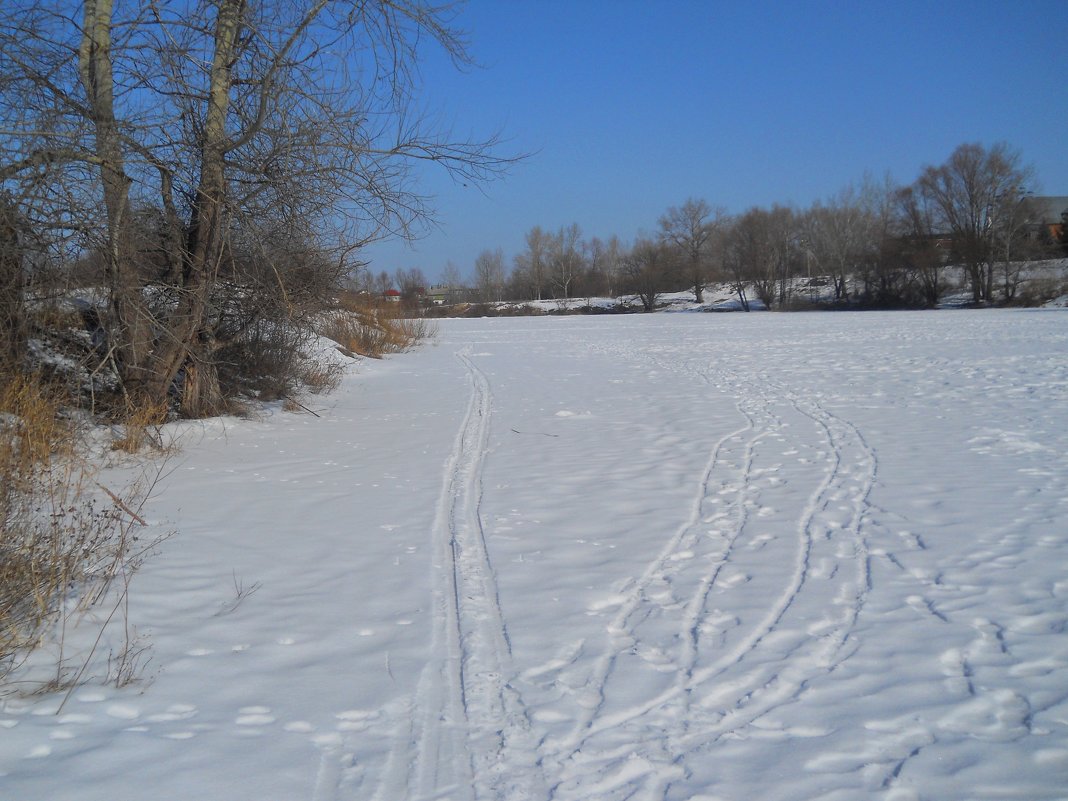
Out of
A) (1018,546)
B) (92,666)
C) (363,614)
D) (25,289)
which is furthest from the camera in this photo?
(25,289)

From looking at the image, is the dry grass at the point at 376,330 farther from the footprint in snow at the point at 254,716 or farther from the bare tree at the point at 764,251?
the bare tree at the point at 764,251

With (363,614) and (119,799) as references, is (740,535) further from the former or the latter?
(119,799)

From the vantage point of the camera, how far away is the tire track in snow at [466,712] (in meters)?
3.00

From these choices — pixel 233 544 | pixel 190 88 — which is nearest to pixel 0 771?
pixel 233 544

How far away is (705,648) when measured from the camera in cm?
407

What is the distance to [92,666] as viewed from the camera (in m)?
3.92

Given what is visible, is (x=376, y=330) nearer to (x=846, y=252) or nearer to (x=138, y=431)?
(x=138, y=431)

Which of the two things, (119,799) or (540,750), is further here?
(540,750)

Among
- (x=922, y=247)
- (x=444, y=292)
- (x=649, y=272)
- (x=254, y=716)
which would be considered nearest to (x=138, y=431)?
(x=254, y=716)

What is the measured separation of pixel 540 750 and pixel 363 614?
182 cm

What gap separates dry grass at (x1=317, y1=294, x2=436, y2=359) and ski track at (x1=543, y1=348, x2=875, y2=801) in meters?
16.1

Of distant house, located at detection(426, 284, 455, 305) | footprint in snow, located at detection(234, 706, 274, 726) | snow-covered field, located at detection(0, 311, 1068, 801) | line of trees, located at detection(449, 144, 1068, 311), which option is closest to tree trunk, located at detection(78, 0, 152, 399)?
snow-covered field, located at detection(0, 311, 1068, 801)

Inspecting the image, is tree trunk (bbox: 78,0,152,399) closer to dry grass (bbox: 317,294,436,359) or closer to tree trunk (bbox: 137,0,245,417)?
tree trunk (bbox: 137,0,245,417)

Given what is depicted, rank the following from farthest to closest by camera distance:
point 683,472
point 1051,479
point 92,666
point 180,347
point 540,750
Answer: point 180,347 < point 683,472 < point 1051,479 < point 92,666 < point 540,750
